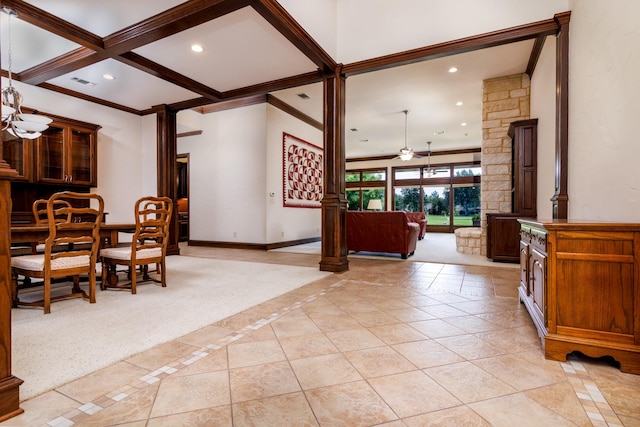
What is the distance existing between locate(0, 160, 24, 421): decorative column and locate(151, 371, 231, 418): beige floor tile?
56 centimetres

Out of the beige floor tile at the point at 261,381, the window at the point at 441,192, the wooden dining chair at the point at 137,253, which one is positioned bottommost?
the beige floor tile at the point at 261,381

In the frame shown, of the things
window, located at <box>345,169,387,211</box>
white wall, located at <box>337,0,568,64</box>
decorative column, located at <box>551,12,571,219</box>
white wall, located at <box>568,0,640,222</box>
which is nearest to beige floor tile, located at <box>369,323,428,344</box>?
white wall, located at <box>568,0,640,222</box>

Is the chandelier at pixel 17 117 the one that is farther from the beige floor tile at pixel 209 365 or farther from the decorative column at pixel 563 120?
the decorative column at pixel 563 120

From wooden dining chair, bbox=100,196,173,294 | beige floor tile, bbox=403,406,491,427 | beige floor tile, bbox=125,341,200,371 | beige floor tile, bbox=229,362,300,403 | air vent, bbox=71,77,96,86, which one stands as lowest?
beige floor tile, bbox=125,341,200,371

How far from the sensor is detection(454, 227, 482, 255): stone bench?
5.90m

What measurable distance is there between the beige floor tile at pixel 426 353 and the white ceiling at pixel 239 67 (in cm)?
353

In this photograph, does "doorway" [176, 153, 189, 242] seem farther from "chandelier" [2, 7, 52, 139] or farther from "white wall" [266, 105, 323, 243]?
"chandelier" [2, 7, 52, 139]

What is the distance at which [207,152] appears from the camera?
7336 mm

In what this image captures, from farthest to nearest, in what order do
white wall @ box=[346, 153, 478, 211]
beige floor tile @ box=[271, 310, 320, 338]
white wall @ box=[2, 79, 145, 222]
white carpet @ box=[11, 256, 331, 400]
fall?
white wall @ box=[346, 153, 478, 211] < white wall @ box=[2, 79, 145, 222] < beige floor tile @ box=[271, 310, 320, 338] < white carpet @ box=[11, 256, 331, 400]

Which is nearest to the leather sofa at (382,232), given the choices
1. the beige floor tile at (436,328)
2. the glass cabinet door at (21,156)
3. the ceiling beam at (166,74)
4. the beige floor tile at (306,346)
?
the beige floor tile at (436,328)

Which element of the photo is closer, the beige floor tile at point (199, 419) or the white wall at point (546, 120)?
the beige floor tile at point (199, 419)

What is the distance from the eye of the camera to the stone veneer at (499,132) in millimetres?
5473

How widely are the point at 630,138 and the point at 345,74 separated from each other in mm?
3260

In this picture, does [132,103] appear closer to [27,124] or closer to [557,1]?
[27,124]
